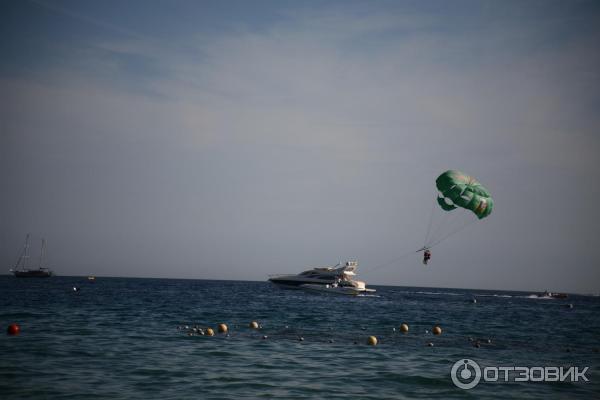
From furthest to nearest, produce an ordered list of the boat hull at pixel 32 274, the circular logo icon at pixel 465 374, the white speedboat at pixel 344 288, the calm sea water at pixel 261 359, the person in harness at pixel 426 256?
the boat hull at pixel 32 274
the white speedboat at pixel 344 288
the person in harness at pixel 426 256
the circular logo icon at pixel 465 374
the calm sea water at pixel 261 359

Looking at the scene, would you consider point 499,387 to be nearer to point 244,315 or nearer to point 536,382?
point 536,382

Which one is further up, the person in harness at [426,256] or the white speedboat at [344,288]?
the person in harness at [426,256]

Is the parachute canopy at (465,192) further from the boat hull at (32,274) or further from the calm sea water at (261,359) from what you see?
the boat hull at (32,274)

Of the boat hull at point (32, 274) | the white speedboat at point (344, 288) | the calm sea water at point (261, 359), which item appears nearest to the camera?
the calm sea water at point (261, 359)

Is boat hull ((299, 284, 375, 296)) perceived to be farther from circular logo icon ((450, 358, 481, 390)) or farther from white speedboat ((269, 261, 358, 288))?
circular logo icon ((450, 358, 481, 390))

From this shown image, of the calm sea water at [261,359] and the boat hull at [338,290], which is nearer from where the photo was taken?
the calm sea water at [261,359]

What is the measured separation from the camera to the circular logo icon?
68.6ft

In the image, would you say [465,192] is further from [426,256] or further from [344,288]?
[344,288]

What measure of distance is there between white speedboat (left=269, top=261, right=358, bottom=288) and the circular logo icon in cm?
6474

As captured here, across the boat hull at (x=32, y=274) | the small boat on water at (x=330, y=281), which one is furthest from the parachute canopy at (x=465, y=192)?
the boat hull at (x=32, y=274)

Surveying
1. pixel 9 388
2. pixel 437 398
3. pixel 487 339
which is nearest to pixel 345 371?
pixel 437 398

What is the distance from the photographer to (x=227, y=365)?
22.7 m

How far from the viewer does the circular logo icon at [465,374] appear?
20922 mm

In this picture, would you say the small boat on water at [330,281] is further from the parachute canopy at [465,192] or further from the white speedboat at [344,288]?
the parachute canopy at [465,192]
